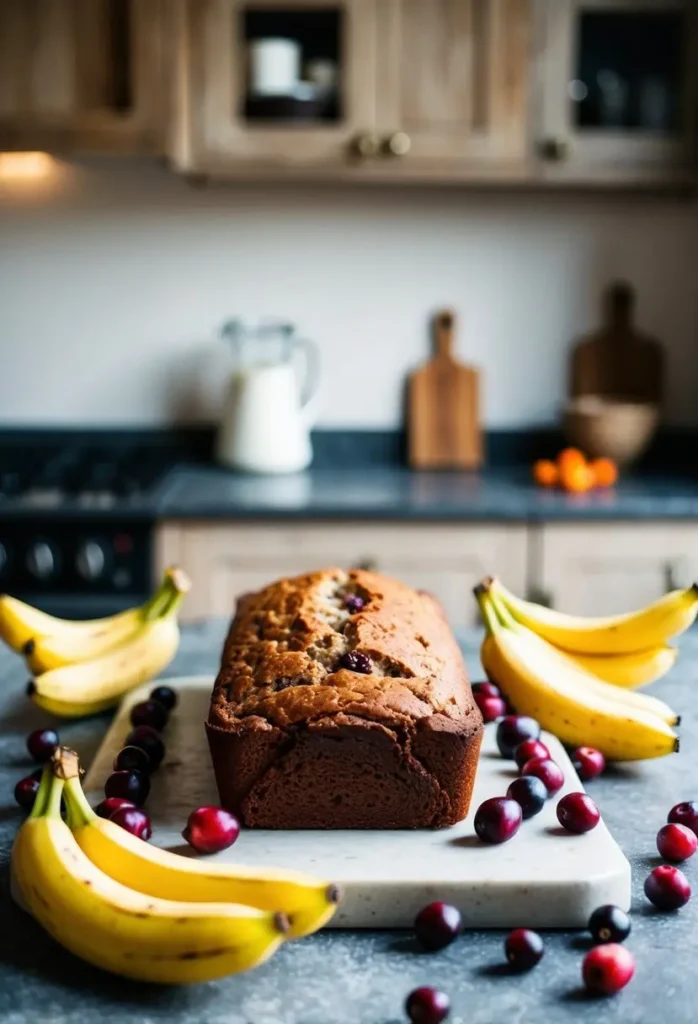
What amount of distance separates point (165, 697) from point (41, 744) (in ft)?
0.56

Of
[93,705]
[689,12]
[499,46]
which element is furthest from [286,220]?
[93,705]

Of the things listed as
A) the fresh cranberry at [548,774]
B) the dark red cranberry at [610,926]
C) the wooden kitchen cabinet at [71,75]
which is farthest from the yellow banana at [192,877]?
the wooden kitchen cabinet at [71,75]

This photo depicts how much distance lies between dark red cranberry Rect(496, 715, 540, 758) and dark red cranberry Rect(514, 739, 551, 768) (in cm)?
2

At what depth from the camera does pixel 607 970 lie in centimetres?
87

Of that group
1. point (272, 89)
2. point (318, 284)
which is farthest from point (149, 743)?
point (318, 284)

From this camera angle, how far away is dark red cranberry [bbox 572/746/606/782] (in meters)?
1.25

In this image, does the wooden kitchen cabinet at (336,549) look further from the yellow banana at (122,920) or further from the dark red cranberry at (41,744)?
the yellow banana at (122,920)

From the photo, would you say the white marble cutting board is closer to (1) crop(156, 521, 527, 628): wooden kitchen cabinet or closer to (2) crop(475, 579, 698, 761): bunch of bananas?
(2) crop(475, 579, 698, 761): bunch of bananas

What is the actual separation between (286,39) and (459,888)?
2.40 meters

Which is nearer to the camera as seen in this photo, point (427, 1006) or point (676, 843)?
point (427, 1006)

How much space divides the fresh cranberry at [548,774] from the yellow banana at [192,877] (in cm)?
33

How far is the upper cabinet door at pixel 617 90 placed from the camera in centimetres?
291

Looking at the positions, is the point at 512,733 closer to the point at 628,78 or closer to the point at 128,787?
the point at 128,787

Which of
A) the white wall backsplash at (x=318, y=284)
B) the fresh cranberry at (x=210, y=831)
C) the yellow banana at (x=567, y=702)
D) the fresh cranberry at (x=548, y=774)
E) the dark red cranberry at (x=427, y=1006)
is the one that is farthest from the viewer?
the white wall backsplash at (x=318, y=284)
